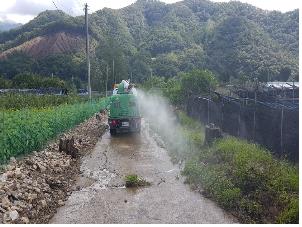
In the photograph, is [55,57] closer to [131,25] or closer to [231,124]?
[131,25]

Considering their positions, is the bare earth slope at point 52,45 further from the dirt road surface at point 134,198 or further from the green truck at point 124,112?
the dirt road surface at point 134,198

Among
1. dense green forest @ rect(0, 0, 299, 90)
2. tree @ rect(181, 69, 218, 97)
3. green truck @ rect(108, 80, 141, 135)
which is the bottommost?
green truck @ rect(108, 80, 141, 135)

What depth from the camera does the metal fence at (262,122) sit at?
12.1m

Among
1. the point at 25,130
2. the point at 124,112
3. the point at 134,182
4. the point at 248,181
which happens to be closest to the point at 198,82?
the point at 124,112

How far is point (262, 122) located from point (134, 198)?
5.75 m

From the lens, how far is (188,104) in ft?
95.1

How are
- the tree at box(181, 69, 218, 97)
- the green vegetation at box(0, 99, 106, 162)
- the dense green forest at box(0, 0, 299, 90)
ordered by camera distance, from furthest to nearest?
the dense green forest at box(0, 0, 299, 90), the tree at box(181, 69, 218, 97), the green vegetation at box(0, 99, 106, 162)

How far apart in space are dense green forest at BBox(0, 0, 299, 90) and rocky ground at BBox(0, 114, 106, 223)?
40.6 m

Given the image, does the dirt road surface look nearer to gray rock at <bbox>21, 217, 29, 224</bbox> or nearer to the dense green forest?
gray rock at <bbox>21, 217, 29, 224</bbox>

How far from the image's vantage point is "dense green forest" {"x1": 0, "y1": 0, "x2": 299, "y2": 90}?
68875mm

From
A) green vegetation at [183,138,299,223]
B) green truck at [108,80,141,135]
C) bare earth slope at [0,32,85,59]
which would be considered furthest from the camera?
bare earth slope at [0,32,85,59]

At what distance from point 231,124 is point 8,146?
9.81 meters

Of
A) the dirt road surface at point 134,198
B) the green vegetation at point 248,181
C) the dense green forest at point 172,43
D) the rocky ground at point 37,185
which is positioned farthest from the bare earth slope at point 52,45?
the green vegetation at point 248,181

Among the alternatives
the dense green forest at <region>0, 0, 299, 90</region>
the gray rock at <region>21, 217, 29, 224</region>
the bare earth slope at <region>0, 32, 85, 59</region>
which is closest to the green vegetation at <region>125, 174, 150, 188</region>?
the gray rock at <region>21, 217, 29, 224</region>
